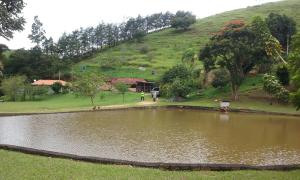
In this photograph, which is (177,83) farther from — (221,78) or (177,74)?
(221,78)

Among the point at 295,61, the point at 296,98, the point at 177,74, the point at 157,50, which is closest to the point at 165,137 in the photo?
the point at 296,98

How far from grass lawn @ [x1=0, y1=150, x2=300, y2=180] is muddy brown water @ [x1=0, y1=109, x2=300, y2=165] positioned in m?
4.09

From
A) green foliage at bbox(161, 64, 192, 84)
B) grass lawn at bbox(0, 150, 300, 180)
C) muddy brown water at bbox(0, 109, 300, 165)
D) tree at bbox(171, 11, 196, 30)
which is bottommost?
muddy brown water at bbox(0, 109, 300, 165)

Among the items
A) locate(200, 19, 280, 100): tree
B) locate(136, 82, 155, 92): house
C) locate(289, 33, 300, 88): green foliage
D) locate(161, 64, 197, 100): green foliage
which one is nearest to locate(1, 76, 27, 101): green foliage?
locate(136, 82, 155, 92): house

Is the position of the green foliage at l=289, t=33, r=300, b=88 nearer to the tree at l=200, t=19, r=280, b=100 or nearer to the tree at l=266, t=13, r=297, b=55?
the tree at l=200, t=19, r=280, b=100

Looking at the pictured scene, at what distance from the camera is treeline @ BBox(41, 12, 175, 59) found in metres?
100

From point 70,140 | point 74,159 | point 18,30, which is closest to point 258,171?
point 74,159

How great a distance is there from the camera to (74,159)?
16.9 metres

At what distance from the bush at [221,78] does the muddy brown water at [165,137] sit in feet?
52.3

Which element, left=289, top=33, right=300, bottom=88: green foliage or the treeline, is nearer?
left=289, top=33, right=300, bottom=88: green foliage

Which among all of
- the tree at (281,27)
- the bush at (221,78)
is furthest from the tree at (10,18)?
the tree at (281,27)

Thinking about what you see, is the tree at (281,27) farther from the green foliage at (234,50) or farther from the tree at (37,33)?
the tree at (37,33)

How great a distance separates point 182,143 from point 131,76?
56811mm

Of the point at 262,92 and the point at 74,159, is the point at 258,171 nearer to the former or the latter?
the point at 74,159
